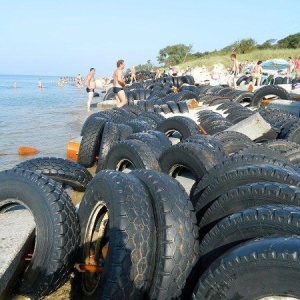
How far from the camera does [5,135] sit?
15180 mm

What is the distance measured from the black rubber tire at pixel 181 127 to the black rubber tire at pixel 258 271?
5.58 metres

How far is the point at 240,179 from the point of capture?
3850mm

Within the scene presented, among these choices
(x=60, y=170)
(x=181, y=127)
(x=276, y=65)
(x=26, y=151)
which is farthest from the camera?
(x=276, y=65)

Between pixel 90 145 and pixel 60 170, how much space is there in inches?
75.3

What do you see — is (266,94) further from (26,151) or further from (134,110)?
(26,151)

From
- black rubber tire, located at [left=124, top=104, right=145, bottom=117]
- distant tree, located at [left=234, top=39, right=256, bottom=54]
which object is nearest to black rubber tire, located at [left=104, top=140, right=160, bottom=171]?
black rubber tire, located at [left=124, top=104, right=145, bottom=117]

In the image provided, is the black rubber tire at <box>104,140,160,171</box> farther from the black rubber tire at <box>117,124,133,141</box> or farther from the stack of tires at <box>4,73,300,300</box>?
the stack of tires at <box>4,73,300,300</box>

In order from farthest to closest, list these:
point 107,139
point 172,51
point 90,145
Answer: point 172,51 → point 90,145 → point 107,139

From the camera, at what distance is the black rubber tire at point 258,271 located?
90.7 inches

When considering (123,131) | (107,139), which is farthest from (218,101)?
(107,139)

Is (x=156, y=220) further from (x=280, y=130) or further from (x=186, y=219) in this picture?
(x=280, y=130)

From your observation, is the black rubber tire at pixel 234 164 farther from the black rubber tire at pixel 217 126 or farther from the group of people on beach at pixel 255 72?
the group of people on beach at pixel 255 72

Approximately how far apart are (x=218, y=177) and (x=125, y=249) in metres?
1.28

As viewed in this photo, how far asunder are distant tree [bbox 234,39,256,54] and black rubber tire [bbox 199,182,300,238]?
63.5m
